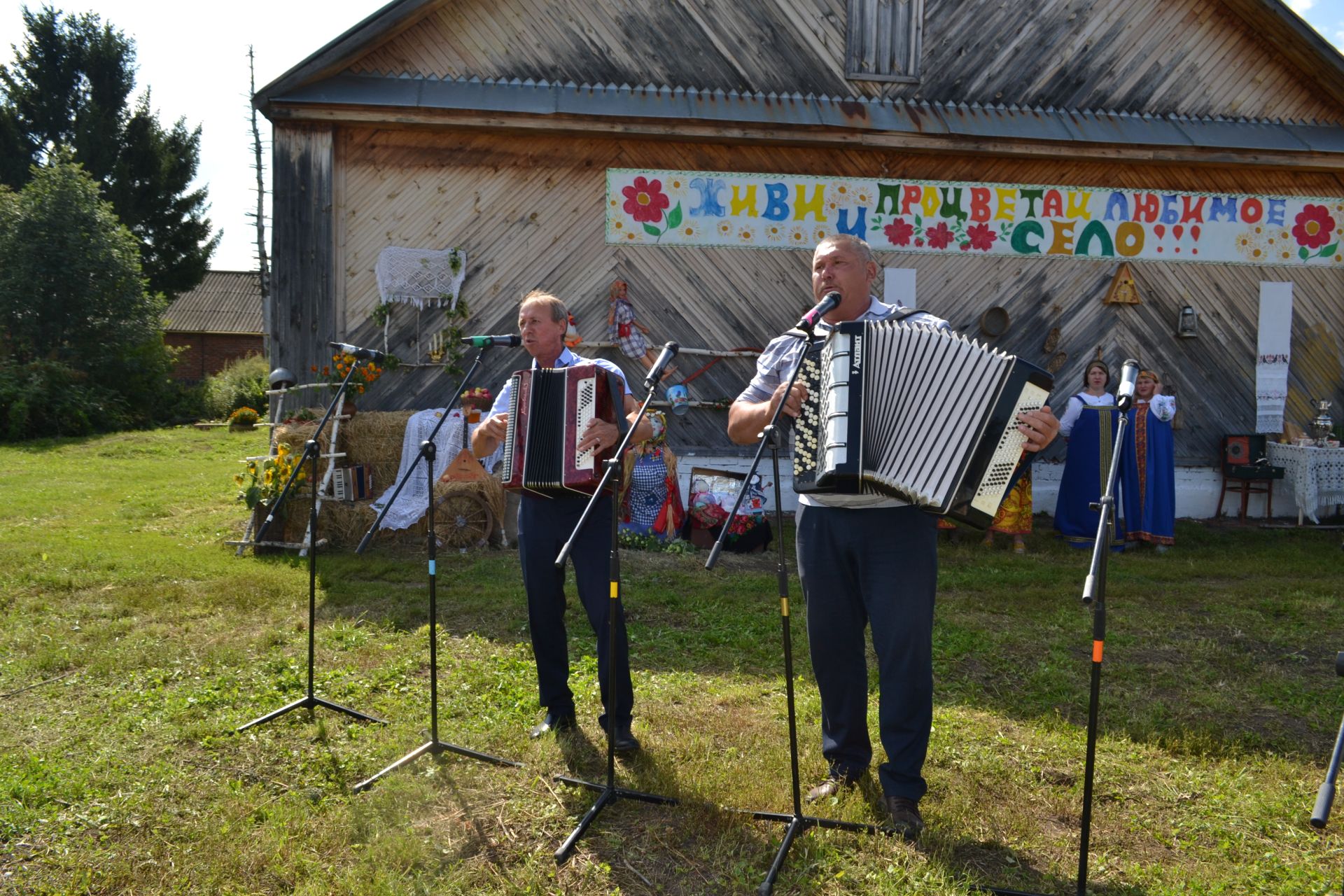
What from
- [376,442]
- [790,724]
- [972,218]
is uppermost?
[972,218]

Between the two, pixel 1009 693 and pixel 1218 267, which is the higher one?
pixel 1218 267

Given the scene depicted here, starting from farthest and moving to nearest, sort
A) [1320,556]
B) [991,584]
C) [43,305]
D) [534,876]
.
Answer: [43,305], [1320,556], [991,584], [534,876]

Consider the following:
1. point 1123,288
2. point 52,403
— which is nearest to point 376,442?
point 1123,288

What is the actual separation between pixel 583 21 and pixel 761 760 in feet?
26.9

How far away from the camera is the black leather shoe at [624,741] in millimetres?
4270

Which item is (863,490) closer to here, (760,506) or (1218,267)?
(760,506)

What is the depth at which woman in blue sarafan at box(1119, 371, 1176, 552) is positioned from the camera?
9.57 metres

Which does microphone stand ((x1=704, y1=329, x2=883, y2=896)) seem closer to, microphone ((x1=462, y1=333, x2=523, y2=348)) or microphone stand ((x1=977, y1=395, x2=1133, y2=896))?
microphone stand ((x1=977, y1=395, x2=1133, y2=896))

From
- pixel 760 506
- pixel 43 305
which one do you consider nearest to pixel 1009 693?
pixel 760 506

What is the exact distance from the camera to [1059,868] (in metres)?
3.45

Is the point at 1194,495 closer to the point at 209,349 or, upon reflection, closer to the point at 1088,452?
the point at 1088,452

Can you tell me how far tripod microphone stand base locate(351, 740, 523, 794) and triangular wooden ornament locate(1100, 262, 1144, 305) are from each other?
879 centimetres

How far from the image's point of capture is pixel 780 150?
9.80 m

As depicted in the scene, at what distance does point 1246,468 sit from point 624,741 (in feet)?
29.8
